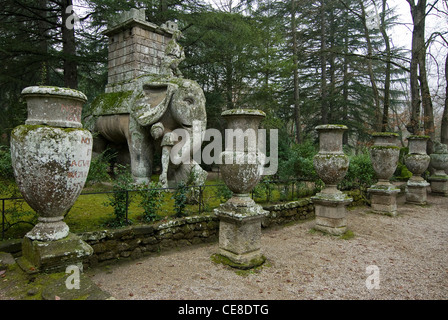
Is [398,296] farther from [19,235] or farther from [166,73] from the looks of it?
[166,73]

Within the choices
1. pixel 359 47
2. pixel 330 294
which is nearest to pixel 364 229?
pixel 330 294

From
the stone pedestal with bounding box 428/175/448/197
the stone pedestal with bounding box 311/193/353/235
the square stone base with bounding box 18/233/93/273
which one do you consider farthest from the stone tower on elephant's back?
the stone pedestal with bounding box 428/175/448/197

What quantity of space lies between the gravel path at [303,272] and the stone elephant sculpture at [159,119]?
75.9 inches

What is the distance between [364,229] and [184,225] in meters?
3.77

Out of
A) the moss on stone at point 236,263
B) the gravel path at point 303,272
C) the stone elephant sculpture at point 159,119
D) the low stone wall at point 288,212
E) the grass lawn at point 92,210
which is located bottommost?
the gravel path at point 303,272

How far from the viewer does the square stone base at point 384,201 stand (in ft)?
23.9

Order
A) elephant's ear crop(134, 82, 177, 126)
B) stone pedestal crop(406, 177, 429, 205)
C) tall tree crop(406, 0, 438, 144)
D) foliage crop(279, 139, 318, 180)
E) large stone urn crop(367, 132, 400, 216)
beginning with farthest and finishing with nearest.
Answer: tall tree crop(406, 0, 438, 144)
stone pedestal crop(406, 177, 429, 205)
foliage crop(279, 139, 318, 180)
large stone urn crop(367, 132, 400, 216)
elephant's ear crop(134, 82, 177, 126)

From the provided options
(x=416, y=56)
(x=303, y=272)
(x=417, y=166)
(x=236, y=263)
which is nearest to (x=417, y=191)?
(x=417, y=166)

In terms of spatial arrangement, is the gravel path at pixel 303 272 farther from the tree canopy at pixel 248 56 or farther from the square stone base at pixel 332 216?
the tree canopy at pixel 248 56

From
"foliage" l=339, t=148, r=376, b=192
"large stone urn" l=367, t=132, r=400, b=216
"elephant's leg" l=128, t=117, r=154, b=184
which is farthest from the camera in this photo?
"foliage" l=339, t=148, r=376, b=192

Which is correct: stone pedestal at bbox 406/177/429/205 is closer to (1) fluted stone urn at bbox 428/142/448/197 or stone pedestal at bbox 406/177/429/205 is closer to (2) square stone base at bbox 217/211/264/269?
(1) fluted stone urn at bbox 428/142/448/197

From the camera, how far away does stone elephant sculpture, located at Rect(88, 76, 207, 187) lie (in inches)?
234

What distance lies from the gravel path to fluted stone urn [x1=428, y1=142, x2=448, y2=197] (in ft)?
18.6

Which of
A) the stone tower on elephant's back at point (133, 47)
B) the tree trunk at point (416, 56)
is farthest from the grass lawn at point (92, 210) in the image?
the tree trunk at point (416, 56)
